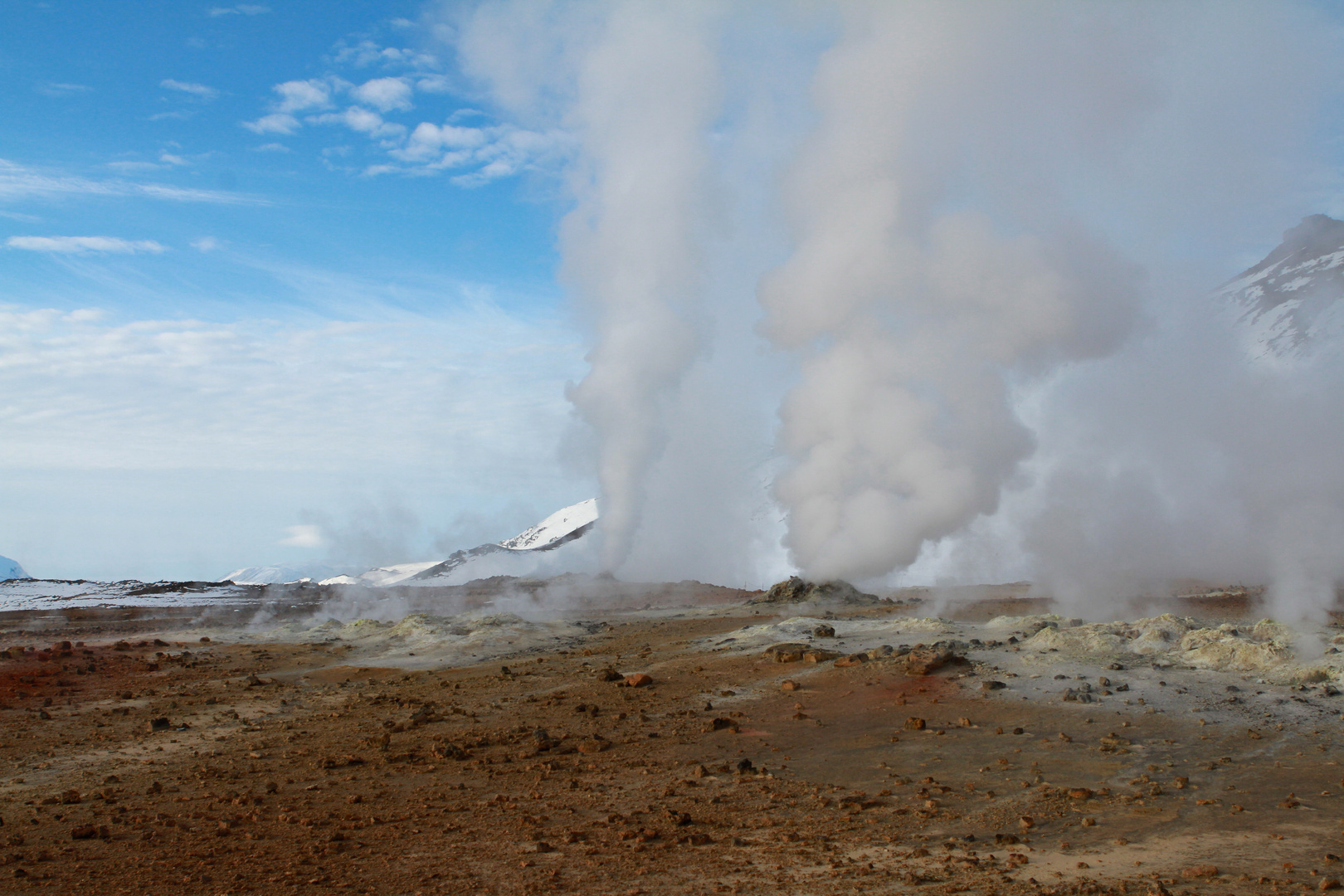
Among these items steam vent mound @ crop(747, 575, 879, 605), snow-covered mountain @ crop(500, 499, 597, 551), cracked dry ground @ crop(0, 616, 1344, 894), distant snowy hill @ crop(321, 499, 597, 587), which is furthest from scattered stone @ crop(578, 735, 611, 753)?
snow-covered mountain @ crop(500, 499, 597, 551)

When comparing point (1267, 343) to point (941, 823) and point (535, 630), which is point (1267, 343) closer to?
point (535, 630)

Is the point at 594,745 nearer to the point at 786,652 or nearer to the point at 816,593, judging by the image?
the point at 786,652

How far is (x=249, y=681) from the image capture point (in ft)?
59.1

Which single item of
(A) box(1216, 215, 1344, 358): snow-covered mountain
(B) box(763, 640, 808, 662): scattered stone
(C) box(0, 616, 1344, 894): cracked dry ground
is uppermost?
(A) box(1216, 215, 1344, 358): snow-covered mountain

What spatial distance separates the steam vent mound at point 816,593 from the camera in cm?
3036

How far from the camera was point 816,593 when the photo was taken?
30.5 metres

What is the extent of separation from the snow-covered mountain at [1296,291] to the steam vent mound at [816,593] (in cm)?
6557

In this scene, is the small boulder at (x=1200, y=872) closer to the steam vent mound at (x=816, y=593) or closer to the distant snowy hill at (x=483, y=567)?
the steam vent mound at (x=816, y=593)

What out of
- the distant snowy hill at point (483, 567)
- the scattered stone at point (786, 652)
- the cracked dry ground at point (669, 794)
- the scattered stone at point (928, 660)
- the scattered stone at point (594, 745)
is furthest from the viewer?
the distant snowy hill at point (483, 567)

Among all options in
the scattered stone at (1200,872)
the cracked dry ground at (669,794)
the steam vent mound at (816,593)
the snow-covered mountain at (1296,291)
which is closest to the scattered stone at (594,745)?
the cracked dry ground at (669,794)

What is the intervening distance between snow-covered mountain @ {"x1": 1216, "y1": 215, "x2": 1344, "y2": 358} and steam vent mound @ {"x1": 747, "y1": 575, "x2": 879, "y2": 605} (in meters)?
65.6

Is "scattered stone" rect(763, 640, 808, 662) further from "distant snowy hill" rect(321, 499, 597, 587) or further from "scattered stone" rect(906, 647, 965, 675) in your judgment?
"distant snowy hill" rect(321, 499, 597, 587)

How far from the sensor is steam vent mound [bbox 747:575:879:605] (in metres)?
30.4

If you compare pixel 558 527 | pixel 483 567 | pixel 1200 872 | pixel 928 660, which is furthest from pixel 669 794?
pixel 558 527
